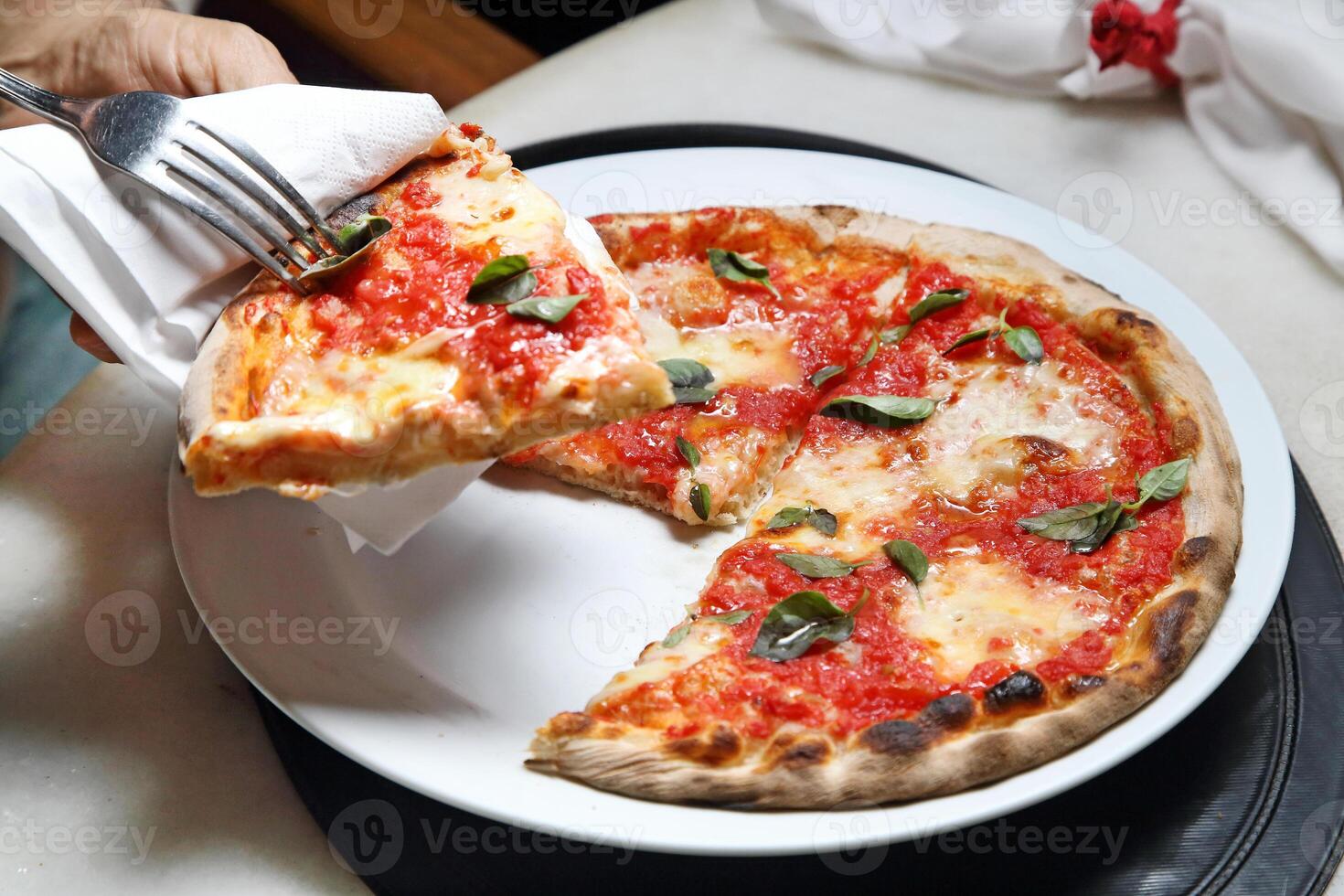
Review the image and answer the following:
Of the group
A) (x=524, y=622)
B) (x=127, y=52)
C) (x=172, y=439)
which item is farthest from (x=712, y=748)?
(x=127, y=52)

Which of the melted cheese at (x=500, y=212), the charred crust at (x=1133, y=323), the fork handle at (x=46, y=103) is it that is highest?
the fork handle at (x=46, y=103)

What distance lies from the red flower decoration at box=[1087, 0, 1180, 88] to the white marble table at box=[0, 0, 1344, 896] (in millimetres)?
211

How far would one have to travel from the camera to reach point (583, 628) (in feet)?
8.16

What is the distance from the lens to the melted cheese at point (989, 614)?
A: 7.29ft

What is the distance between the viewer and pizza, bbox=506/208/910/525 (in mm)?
2797

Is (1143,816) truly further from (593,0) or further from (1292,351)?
(593,0)

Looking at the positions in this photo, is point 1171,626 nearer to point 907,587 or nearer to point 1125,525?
point 1125,525

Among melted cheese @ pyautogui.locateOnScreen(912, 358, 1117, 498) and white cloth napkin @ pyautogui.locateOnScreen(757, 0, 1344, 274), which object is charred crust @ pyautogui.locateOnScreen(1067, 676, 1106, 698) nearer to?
melted cheese @ pyautogui.locateOnScreen(912, 358, 1117, 498)

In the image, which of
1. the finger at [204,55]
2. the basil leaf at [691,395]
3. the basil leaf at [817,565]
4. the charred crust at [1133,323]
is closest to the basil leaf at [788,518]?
the basil leaf at [817,565]

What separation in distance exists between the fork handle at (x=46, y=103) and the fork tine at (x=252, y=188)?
21 centimetres

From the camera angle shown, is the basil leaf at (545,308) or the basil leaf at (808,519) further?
the basil leaf at (808,519)

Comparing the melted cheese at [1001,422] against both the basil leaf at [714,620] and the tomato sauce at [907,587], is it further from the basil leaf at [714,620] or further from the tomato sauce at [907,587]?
the basil leaf at [714,620]

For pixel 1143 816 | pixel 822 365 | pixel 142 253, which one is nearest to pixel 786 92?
pixel 822 365

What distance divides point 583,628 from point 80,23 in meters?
2.08
